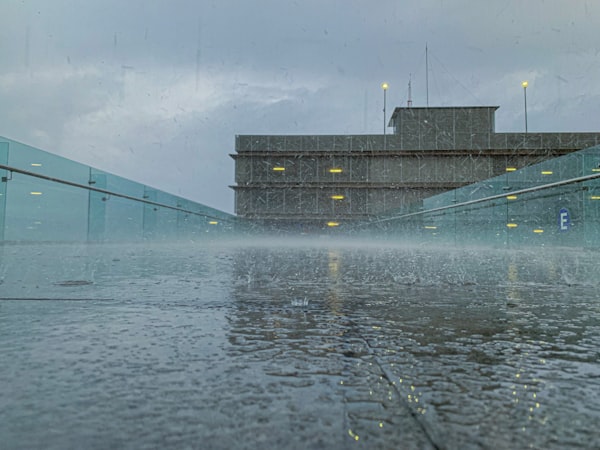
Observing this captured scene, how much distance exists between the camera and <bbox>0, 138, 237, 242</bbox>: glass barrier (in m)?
5.98

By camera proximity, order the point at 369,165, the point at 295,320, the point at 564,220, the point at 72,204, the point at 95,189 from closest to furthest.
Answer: the point at 295,320 < the point at 564,220 < the point at 95,189 < the point at 72,204 < the point at 369,165

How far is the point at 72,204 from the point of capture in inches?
308

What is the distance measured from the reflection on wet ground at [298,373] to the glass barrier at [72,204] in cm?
489

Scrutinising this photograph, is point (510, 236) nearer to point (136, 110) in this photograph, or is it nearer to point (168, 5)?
point (168, 5)

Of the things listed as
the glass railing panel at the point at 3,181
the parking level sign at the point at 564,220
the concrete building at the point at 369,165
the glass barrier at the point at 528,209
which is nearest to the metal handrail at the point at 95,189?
the glass railing panel at the point at 3,181

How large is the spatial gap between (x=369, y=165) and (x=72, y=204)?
21771mm

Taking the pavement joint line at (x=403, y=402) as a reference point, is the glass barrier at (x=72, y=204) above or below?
above

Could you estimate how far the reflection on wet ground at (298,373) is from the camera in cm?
68

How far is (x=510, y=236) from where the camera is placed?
27.9 ft

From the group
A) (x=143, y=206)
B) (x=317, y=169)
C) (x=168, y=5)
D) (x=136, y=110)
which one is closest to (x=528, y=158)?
(x=317, y=169)

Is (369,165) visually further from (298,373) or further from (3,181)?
(298,373)

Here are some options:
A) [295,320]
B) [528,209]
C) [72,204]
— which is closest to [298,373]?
[295,320]

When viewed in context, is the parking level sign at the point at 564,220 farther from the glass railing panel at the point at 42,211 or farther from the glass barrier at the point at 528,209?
the glass railing panel at the point at 42,211

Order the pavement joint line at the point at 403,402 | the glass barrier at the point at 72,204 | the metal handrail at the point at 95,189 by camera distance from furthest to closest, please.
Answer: the glass barrier at the point at 72,204, the metal handrail at the point at 95,189, the pavement joint line at the point at 403,402
